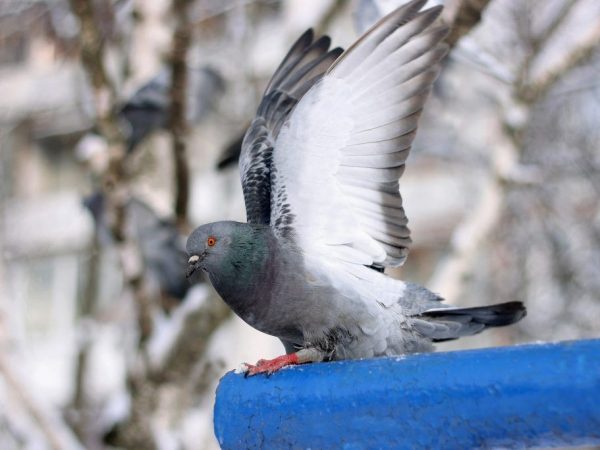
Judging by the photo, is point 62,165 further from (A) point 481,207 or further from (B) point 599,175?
(A) point 481,207

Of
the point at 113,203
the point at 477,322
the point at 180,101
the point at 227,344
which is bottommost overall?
the point at 227,344

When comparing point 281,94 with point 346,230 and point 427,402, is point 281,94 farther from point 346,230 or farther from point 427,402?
point 427,402

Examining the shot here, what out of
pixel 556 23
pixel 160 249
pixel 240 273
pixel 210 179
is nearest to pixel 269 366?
pixel 240 273

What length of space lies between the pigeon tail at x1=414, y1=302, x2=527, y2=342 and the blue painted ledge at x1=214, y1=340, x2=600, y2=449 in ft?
3.26

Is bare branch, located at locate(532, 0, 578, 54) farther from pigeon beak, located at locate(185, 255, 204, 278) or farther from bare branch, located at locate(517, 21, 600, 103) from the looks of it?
pigeon beak, located at locate(185, 255, 204, 278)

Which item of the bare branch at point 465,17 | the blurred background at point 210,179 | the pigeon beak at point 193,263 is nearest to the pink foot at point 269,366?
the pigeon beak at point 193,263

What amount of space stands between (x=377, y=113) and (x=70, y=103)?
12.6 m

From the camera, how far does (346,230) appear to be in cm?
324

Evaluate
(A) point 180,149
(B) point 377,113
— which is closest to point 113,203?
(A) point 180,149

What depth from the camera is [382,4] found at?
14.0 feet

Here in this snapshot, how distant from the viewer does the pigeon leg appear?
8.50 feet

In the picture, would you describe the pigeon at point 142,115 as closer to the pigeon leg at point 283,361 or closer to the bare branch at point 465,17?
the bare branch at point 465,17

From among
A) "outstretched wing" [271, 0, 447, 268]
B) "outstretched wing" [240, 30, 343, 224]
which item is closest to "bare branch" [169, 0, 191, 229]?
"outstretched wing" [240, 30, 343, 224]

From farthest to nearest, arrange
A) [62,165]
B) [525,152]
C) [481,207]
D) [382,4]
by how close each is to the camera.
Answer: [62,165] → [525,152] → [481,207] → [382,4]
